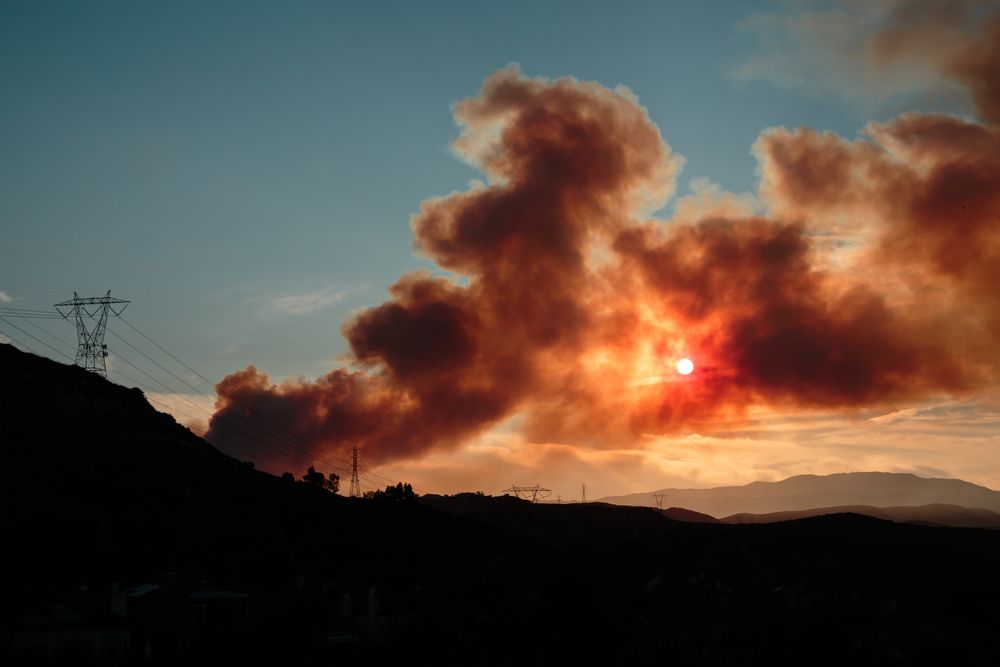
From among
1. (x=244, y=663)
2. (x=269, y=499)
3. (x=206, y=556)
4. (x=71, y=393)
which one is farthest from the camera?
(x=71, y=393)

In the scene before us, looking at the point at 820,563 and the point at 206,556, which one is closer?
the point at 206,556

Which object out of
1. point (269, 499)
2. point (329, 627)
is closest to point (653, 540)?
point (269, 499)

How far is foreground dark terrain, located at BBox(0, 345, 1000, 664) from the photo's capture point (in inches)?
2832

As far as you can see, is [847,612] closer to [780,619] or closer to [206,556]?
[780,619]

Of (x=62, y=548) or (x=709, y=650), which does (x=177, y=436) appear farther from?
(x=709, y=650)

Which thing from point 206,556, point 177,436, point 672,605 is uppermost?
point 177,436

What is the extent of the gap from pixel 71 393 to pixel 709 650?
14870 centimetres

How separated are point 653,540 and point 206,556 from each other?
99.4 meters

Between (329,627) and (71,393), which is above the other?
(71,393)

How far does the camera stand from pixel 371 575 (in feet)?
435

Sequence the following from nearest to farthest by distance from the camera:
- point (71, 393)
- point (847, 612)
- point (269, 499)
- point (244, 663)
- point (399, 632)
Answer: point (244, 663)
point (399, 632)
point (847, 612)
point (269, 499)
point (71, 393)

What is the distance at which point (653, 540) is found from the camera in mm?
185250

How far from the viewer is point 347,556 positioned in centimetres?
14725

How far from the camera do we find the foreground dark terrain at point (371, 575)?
71.9 m
